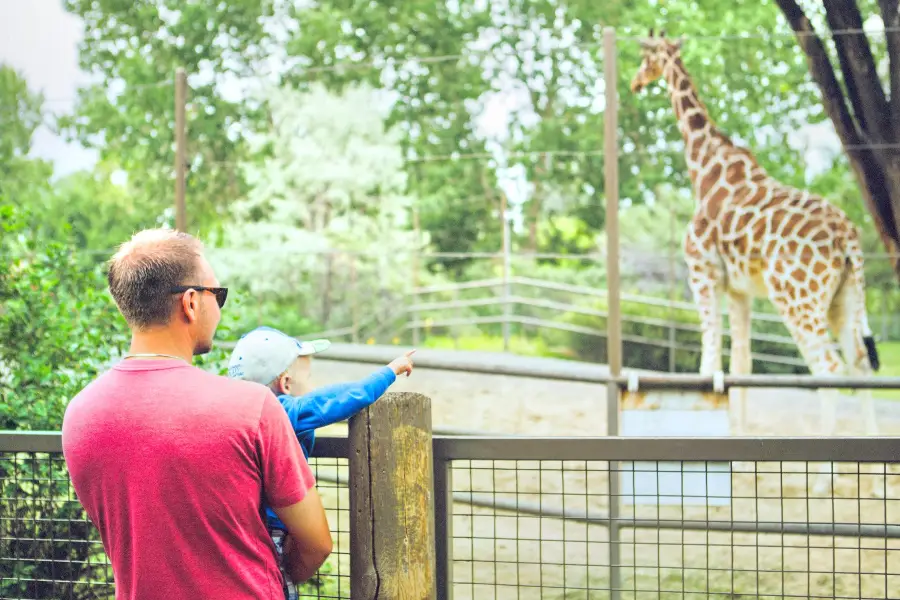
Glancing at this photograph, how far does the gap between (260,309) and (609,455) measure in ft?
23.9

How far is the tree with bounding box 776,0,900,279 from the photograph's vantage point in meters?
5.65

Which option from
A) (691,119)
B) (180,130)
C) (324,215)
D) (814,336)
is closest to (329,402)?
(180,130)

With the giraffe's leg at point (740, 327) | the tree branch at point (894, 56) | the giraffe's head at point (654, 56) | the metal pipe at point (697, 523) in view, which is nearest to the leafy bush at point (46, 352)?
the metal pipe at point (697, 523)

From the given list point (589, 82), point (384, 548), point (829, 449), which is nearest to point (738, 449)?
point (829, 449)

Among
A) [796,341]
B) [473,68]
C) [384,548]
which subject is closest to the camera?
[384,548]

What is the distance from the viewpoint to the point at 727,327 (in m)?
6.63

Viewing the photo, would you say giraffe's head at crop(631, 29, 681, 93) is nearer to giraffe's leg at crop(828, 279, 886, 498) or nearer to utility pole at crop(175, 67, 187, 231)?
giraffe's leg at crop(828, 279, 886, 498)

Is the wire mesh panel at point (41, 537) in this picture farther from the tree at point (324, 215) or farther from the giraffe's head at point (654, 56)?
the tree at point (324, 215)

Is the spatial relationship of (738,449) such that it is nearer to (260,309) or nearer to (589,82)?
(589,82)

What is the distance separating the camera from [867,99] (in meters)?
5.75

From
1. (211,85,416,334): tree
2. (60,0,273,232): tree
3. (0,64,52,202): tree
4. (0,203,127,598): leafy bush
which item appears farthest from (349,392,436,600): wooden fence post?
(0,64,52,202): tree

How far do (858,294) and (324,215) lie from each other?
191 inches

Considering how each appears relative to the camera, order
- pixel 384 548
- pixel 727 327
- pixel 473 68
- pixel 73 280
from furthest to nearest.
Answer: pixel 473 68 < pixel 727 327 < pixel 73 280 < pixel 384 548

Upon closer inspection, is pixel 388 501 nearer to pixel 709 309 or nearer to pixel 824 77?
pixel 709 309
